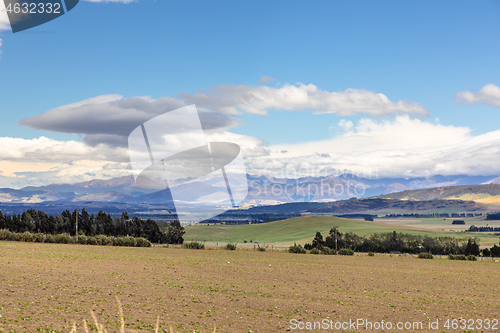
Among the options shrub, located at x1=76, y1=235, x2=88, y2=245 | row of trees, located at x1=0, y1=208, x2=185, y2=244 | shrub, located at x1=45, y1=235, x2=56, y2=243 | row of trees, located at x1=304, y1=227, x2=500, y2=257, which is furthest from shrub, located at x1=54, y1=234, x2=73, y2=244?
row of trees, located at x1=304, y1=227, x2=500, y2=257

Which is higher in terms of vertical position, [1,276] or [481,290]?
[1,276]

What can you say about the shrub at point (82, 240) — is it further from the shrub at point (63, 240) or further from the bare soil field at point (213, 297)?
the bare soil field at point (213, 297)

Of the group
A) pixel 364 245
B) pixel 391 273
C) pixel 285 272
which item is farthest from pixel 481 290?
pixel 364 245

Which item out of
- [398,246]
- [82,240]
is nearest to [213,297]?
[82,240]

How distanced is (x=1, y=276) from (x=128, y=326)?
17880 mm

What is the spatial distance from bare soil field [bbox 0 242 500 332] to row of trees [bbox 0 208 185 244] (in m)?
76.6

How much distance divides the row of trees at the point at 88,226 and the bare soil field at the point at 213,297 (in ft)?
251

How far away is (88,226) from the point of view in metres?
120

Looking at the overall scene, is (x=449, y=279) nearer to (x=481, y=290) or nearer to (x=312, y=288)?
(x=481, y=290)

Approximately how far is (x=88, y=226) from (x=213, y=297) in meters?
100

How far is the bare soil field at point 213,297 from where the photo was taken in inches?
899

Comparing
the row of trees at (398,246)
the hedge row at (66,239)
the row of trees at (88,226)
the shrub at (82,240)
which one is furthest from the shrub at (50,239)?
the row of trees at (398,246)

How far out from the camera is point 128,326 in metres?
21.6

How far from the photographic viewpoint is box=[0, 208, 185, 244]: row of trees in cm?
11981
